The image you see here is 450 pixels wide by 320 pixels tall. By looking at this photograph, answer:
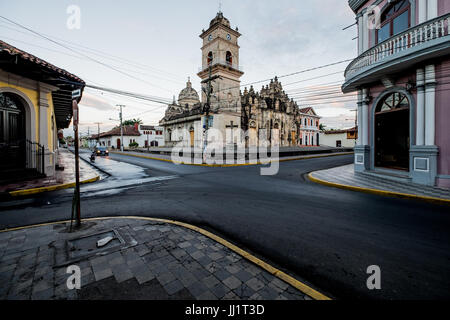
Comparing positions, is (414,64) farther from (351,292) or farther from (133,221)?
(133,221)

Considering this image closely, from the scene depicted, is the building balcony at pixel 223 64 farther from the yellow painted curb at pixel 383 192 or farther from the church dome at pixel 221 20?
the yellow painted curb at pixel 383 192

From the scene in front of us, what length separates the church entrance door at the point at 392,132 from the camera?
9.45 m

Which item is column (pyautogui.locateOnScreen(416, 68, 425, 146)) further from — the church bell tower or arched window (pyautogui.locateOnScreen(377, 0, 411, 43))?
the church bell tower

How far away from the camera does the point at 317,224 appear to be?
4.18m

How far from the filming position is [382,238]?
3.57 m

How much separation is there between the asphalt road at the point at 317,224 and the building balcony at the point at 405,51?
5717 mm

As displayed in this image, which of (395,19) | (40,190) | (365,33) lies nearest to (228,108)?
(365,33)

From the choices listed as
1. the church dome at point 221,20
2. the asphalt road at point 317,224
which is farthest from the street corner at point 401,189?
the church dome at point 221,20

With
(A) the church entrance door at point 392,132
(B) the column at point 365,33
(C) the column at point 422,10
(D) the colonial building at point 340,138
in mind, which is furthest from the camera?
(D) the colonial building at point 340,138

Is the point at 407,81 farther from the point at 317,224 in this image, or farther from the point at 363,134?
the point at 317,224

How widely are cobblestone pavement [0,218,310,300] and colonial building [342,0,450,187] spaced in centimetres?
977

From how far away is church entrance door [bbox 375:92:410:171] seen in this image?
372 inches

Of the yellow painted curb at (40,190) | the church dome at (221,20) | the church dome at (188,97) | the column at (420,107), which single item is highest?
the church dome at (221,20)

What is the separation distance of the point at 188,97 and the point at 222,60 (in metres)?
15.8
